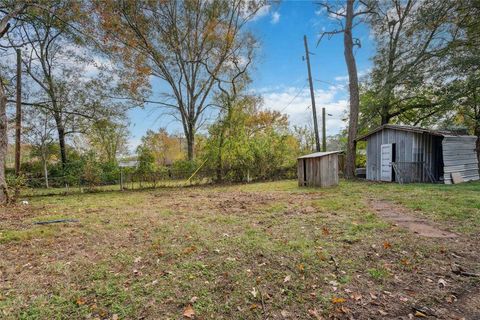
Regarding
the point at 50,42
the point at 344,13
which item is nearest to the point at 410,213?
the point at 344,13

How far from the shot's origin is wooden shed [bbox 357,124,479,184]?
32.9 feet

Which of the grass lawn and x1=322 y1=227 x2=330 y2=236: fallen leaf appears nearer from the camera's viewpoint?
the grass lawn

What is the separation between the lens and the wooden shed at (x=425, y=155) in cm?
1003

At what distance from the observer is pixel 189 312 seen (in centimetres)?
207

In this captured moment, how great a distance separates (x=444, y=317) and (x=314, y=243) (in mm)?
1633

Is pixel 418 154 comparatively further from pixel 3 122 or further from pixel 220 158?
pixel 3 122

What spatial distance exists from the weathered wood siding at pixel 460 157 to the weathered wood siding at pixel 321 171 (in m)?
4.79

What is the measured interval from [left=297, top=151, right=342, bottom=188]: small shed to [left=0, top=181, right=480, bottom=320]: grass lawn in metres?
4.66

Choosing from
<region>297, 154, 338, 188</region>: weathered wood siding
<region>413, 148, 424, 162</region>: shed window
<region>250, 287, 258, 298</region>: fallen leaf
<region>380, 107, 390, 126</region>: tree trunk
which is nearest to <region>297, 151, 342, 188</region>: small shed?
<region>297, 154, 338, 188</region>: weathered wood siding

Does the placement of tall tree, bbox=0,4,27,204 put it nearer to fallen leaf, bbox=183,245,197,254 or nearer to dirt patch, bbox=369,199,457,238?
fallen leaf, bbox=183,245,197,254

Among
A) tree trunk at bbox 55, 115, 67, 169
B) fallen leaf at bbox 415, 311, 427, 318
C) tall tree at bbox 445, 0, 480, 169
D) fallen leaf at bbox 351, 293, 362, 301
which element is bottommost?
fallen leaf at bbox 415, 311, 427, 318

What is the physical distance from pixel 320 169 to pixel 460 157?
690 cm

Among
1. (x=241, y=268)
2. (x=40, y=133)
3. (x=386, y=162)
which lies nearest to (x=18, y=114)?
(x=40, y=133)

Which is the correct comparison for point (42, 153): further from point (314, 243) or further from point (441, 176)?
point (441, 176)
